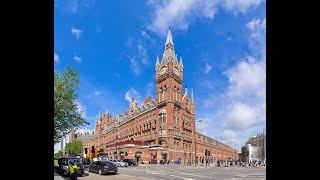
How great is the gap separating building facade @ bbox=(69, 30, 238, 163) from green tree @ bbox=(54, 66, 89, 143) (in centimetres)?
3769

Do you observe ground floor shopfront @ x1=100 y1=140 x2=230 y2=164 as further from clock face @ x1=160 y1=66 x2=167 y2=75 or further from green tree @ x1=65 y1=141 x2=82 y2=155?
green tree @ x1=65 y1=141 x2=82 y2=155

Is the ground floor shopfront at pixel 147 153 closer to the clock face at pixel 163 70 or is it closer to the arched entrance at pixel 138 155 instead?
the arched entrance at pixel 138 155

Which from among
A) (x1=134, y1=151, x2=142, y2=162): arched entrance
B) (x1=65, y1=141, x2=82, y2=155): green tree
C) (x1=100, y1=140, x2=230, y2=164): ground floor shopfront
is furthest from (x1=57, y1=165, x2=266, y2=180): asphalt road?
(x1=65, y1=141, x2=82, y2=155): green tree

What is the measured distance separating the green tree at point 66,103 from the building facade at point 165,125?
37.7 meters

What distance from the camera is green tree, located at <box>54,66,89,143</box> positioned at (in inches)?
1268

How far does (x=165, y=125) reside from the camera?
3142 inches

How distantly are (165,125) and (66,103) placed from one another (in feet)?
159

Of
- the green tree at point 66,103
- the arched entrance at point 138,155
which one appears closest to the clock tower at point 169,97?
the arched entrance at point 138,155

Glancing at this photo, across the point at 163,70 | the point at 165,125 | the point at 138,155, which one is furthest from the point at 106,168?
the point at 163,70

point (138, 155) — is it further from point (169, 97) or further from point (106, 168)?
point (106, 168)
